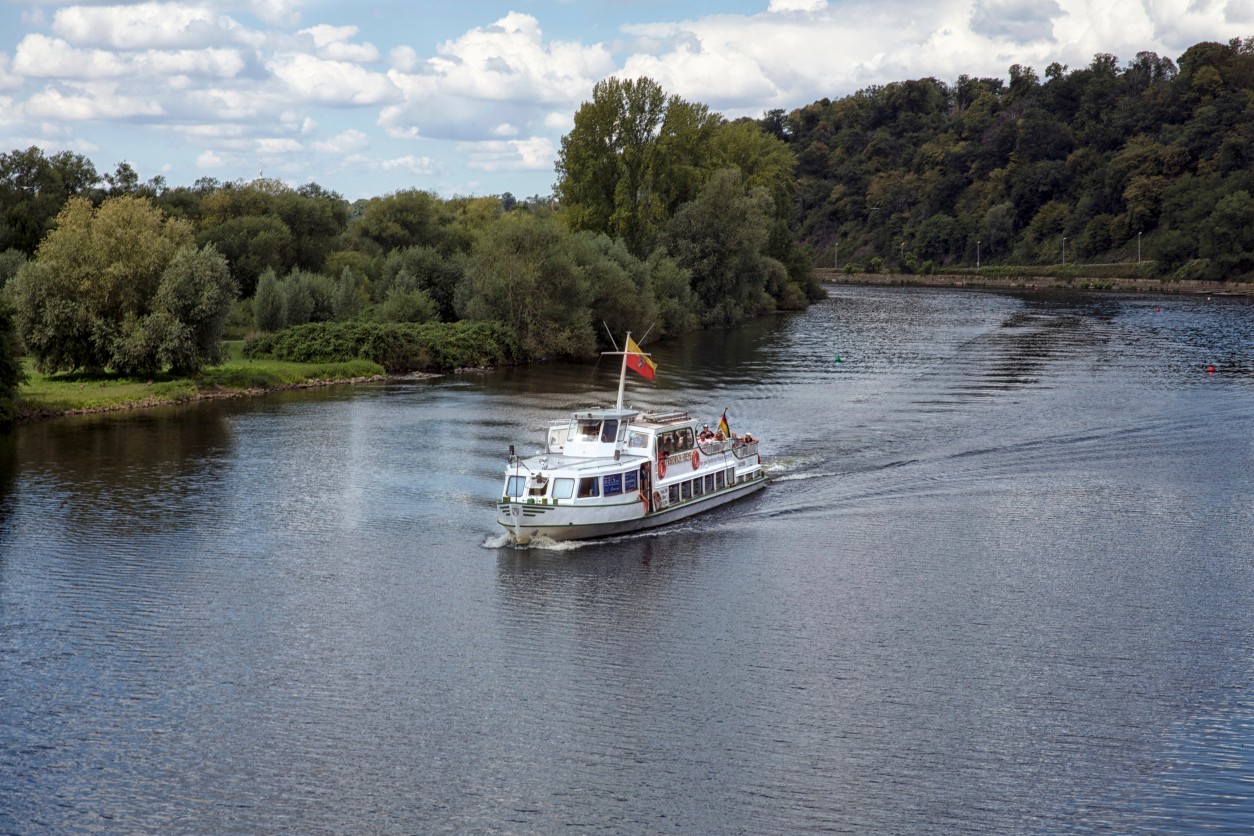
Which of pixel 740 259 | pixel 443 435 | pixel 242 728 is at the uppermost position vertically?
pixel 740 259

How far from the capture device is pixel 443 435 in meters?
59.6

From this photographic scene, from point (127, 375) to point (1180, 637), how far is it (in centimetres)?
5983

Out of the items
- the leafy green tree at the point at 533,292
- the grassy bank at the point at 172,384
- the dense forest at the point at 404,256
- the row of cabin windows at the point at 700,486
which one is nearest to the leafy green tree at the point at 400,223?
the dense forest at the point at 404,256

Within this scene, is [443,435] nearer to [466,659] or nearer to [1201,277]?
[466,659]

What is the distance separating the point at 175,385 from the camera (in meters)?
70.1

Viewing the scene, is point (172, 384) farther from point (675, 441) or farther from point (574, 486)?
point (574, 486)

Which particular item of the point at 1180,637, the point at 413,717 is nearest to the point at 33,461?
the point at 413,717

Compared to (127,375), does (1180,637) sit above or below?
below

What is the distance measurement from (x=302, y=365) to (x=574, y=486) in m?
43.9

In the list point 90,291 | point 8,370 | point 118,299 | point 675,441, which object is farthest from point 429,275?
point 675,441

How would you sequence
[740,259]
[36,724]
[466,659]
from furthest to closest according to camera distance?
1. [740,259]
2. [466,659]
3. [36,724]

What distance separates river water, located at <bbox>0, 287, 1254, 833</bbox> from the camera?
25000 millimetres

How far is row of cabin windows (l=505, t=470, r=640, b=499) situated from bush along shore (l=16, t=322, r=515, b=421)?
1332 inches

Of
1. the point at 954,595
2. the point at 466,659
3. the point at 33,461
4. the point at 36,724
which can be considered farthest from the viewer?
the point at 33,461
